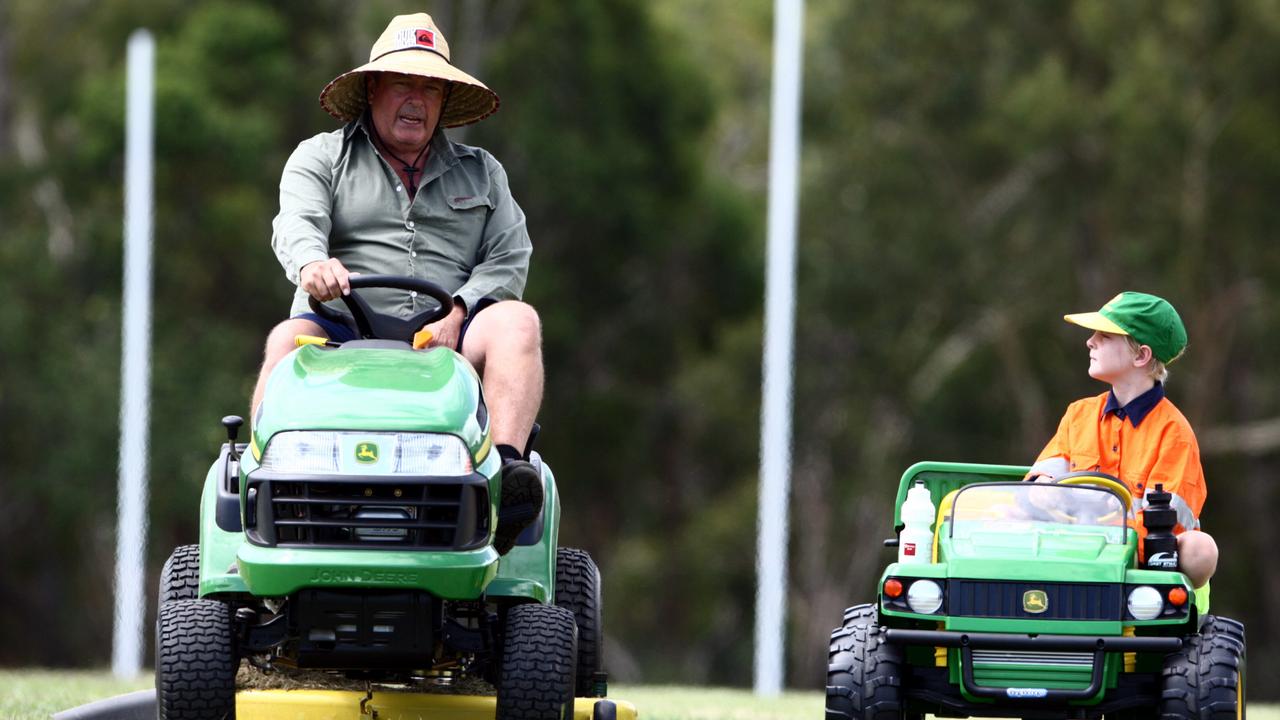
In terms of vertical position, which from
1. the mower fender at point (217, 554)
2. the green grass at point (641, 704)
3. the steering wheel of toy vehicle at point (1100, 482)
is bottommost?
the green grass at point (641, 704)

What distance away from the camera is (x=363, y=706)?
5.81 meters

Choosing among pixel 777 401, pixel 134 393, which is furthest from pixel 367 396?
pixel 134 393

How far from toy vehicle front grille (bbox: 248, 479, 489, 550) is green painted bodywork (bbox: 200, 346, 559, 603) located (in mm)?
37

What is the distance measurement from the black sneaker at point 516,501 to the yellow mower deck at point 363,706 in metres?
0.44

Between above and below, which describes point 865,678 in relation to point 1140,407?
below

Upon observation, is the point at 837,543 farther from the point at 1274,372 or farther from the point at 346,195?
the point at 346,195

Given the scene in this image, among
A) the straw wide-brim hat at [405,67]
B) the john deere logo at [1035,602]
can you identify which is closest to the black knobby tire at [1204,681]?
the john deere logo at [1035,602]

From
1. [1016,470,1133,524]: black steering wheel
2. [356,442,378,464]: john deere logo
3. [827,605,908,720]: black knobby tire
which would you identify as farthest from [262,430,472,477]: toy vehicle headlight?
[1016,470,1133,524]: black steering wheel

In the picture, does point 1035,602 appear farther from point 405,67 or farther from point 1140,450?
point 405,67

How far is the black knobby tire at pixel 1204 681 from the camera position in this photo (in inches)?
221

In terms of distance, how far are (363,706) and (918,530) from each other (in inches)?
64.8

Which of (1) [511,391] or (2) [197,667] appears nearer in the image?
(2) [197,667]

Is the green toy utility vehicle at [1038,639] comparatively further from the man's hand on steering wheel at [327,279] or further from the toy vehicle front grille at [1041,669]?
the man's hand on steering wheel at [327,279]

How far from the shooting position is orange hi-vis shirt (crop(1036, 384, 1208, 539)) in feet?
20.8
